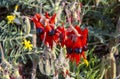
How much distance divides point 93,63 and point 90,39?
8.7 inches

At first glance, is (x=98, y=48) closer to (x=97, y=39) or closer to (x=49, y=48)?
(x=97, y=39)

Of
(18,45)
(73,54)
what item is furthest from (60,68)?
(18,45)

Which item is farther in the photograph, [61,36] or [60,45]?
[60,45]

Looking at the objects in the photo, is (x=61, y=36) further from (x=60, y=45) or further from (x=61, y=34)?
(x=60, y=45)

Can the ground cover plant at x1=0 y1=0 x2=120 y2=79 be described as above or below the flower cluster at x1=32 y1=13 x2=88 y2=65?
below

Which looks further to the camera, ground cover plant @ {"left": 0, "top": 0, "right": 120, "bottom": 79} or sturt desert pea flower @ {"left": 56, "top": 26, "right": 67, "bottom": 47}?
ground cover plant @ {"left": 0, "top": 0, "right": 120, "bottom": 79}

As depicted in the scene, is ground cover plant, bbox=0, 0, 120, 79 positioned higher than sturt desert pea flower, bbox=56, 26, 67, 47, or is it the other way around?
sturt desert pea flower, bbox=56, 26, 67, 47

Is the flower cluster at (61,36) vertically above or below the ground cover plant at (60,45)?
above

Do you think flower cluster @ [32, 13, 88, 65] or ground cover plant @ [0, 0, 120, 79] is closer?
flower cluster @ [32, 13, 88, 65]

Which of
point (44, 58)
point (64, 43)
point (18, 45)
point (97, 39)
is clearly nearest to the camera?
point (64, 43)

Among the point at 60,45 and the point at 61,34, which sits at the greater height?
the point at 61,34

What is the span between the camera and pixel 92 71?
2.52m

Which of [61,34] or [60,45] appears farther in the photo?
[60,45]

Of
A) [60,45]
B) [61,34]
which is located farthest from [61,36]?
[60,45]
